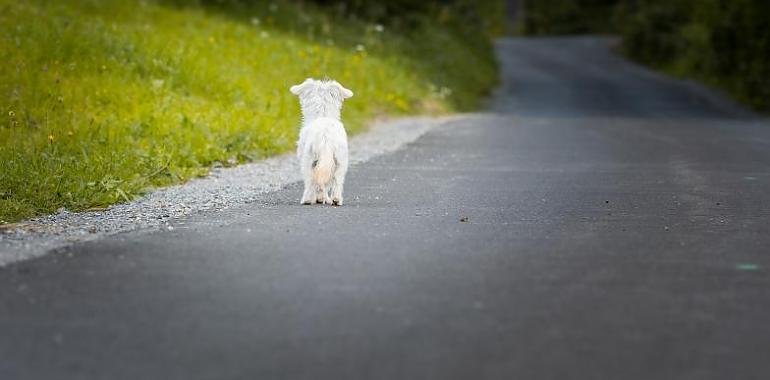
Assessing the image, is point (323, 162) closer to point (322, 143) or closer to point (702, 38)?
point (322, 143)

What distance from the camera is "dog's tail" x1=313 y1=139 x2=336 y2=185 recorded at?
35.9 ft

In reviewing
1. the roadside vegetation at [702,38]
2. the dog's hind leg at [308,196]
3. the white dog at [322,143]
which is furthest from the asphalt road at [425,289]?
the roadside vegetation at [702,38]

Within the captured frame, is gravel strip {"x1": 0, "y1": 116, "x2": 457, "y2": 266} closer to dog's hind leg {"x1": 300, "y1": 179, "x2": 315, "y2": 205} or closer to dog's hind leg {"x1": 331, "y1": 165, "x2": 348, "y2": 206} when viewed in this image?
dog's hind leg {"x1": 300, "y1": 179, "x2": 315, "y2": 205}

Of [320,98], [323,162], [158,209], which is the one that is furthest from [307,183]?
[158,209]

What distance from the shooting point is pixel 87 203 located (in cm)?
1153

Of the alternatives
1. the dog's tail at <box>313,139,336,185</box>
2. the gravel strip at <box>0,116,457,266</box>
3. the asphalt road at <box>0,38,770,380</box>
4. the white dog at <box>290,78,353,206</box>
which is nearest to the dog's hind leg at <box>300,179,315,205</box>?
the white dog at <box>290,78,353,206</box>

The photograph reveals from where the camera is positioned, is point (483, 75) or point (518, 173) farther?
point (483, 75)

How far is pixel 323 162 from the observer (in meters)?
11.0

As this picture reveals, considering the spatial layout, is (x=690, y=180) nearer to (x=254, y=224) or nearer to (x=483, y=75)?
(x=254, y=224)

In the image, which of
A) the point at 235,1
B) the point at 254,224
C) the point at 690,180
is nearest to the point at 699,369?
the point at 254,224

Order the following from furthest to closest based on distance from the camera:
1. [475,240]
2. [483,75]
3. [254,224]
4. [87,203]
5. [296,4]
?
[483,75] → [296,4] → [87,203] → [254,224] → [475,240]

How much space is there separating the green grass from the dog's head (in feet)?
7.01

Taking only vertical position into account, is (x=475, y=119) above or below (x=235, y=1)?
below

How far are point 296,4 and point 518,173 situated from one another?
66.6 feet
